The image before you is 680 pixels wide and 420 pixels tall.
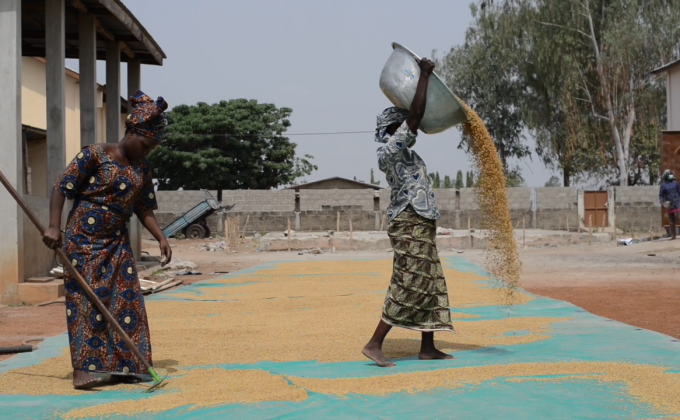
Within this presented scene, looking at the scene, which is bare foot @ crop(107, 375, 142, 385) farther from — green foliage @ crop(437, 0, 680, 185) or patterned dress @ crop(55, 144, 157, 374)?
green foliage @ crop(437, 0, 680, 185)

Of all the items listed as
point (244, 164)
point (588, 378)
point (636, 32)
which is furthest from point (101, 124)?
point (588, 378)

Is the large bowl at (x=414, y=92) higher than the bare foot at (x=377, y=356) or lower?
higher

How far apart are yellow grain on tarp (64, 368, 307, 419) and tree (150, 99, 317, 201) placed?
32.8 m

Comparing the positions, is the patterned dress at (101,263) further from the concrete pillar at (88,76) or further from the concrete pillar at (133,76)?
the concrete pillar at (133,76)

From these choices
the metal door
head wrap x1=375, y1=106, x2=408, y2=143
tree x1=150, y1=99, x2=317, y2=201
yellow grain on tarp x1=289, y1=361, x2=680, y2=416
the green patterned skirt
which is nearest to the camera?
yellow grain on tarp x1=289, y1=361, x2=680, y2=416

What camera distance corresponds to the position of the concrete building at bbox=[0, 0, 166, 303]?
8547mm

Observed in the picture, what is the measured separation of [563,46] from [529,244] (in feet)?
42.2

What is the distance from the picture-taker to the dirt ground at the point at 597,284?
6707 mm

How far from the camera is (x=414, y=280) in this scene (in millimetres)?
4484

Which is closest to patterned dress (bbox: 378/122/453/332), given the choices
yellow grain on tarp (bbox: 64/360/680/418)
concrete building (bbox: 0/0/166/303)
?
yellow grain on tarp (bbox: 64/360/680/418)

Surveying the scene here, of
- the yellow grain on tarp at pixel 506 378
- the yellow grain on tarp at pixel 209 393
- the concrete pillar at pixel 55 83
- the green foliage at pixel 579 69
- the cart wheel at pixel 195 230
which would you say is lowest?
the yellow grain on tarp at pixel 209 393

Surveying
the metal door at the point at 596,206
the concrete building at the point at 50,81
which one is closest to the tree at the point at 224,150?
the metal door at the point at 596,206

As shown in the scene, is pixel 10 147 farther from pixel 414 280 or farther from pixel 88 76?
pixel 414 280

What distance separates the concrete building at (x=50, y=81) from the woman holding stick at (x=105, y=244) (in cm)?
468
